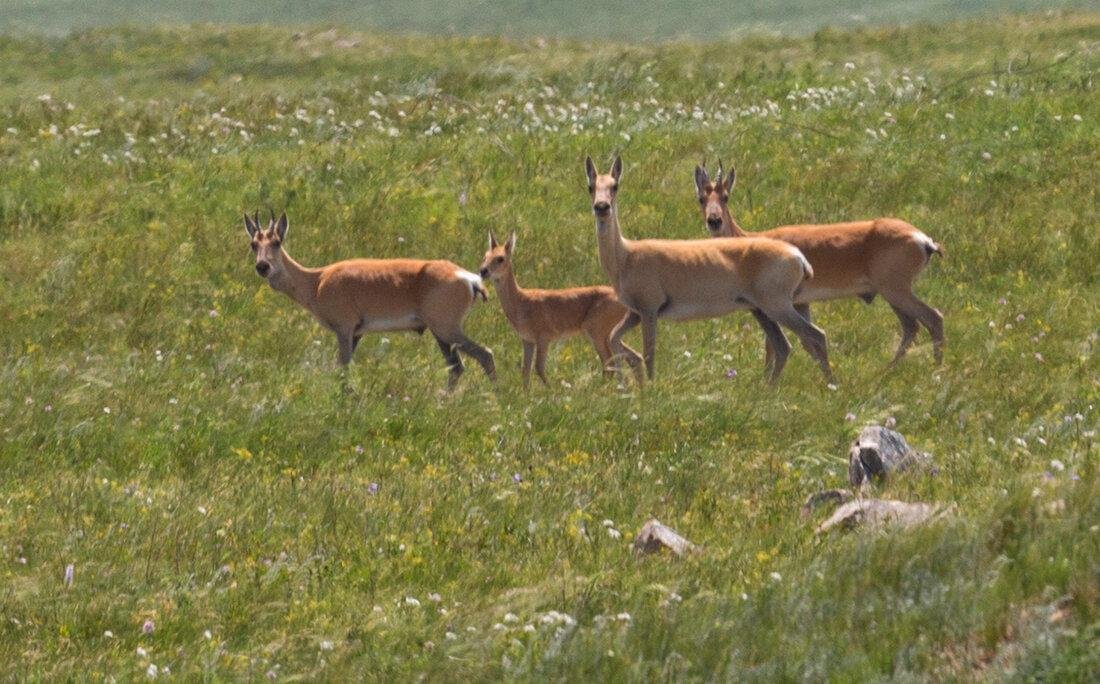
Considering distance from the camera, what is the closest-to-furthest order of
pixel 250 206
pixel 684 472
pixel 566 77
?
pixel 684 472 < pixel 250 206 < pixel 566 77

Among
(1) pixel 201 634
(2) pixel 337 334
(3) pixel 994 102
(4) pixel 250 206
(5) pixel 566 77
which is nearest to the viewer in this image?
(1) pixel 201 634

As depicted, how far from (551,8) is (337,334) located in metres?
35.6

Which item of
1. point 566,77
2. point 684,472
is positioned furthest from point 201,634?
point 566,77

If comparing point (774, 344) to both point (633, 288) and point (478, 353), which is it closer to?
point (633, 288)

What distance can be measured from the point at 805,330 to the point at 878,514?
698cm

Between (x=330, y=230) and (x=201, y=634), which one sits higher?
(x=201, y=634)

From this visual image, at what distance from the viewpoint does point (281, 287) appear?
58.2 feet

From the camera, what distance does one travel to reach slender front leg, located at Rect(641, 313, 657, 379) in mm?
16547

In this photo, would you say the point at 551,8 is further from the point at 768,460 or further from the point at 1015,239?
the point at 768,460

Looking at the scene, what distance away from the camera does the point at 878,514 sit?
9.73 meters

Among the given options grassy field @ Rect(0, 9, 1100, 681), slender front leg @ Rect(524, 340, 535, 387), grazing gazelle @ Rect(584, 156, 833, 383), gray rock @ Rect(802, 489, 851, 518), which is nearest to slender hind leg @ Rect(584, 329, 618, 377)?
grassy field @ Rect(0, 9, 1100, 681)

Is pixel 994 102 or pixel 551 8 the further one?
pixel 551 8

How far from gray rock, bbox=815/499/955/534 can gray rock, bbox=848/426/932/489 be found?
Result: 3.15ft

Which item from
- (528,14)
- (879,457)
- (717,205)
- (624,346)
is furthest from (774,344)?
(528,14)
